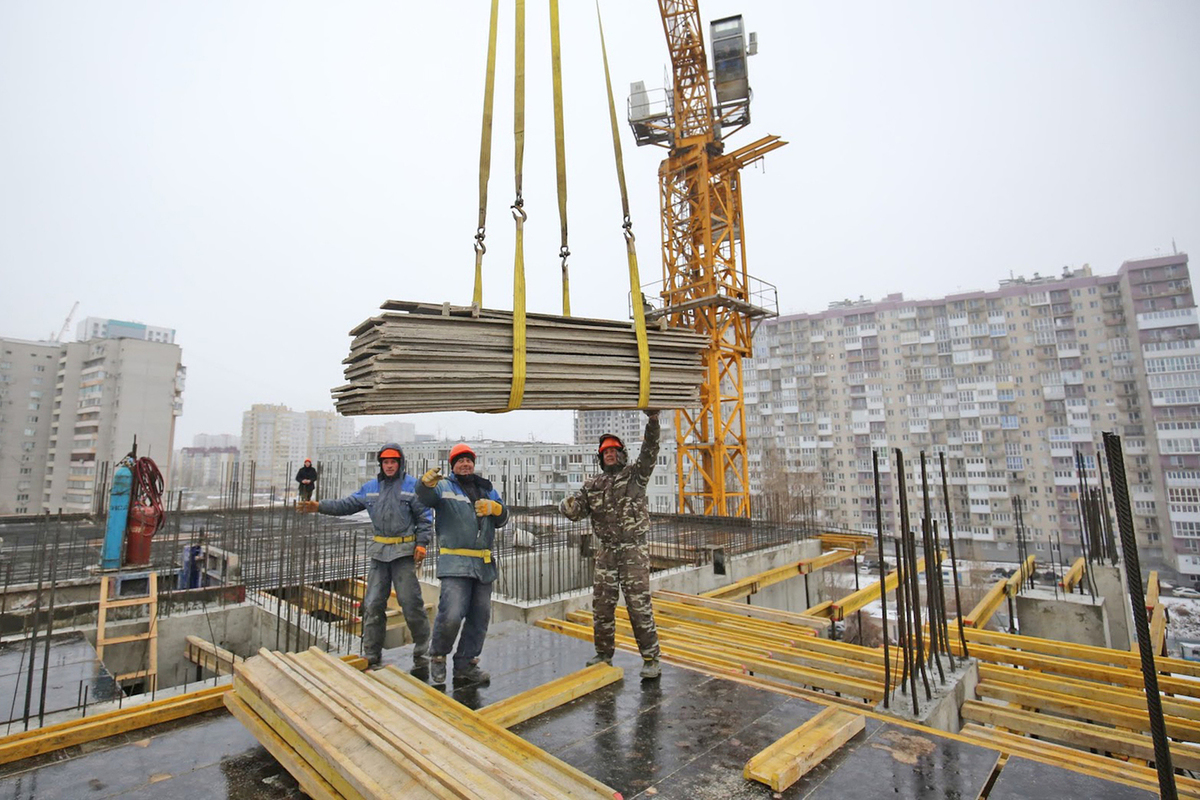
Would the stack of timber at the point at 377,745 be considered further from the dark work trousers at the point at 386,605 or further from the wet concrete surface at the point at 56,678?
the wet concrete surface at the point at 56,678

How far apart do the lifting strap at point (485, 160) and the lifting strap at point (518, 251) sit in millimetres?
172

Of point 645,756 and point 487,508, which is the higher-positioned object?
point 487,508

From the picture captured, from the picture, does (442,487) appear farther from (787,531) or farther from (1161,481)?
(1161,481)

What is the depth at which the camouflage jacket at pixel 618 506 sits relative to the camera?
4.60 meters

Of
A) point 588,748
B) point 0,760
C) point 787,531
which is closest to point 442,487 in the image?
point 588,748

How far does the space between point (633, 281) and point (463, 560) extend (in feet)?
8.24

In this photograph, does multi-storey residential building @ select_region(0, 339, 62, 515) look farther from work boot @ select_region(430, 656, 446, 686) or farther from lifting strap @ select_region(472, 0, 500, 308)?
lifting strap @ select_region(472, 0, 500, 308)

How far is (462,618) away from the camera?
14.6 ft

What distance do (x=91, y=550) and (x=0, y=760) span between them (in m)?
14.0

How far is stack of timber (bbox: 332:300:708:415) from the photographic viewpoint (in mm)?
3031

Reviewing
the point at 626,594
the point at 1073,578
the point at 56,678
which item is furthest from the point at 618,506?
the point at 1073,578

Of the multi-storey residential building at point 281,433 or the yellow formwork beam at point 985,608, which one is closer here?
the yellow formwork beam at point 985,608

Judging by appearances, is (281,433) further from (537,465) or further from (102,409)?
(537,465)

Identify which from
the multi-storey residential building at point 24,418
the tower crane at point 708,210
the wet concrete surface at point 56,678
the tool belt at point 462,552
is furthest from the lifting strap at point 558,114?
the multi-storey residential building at point 24,418
